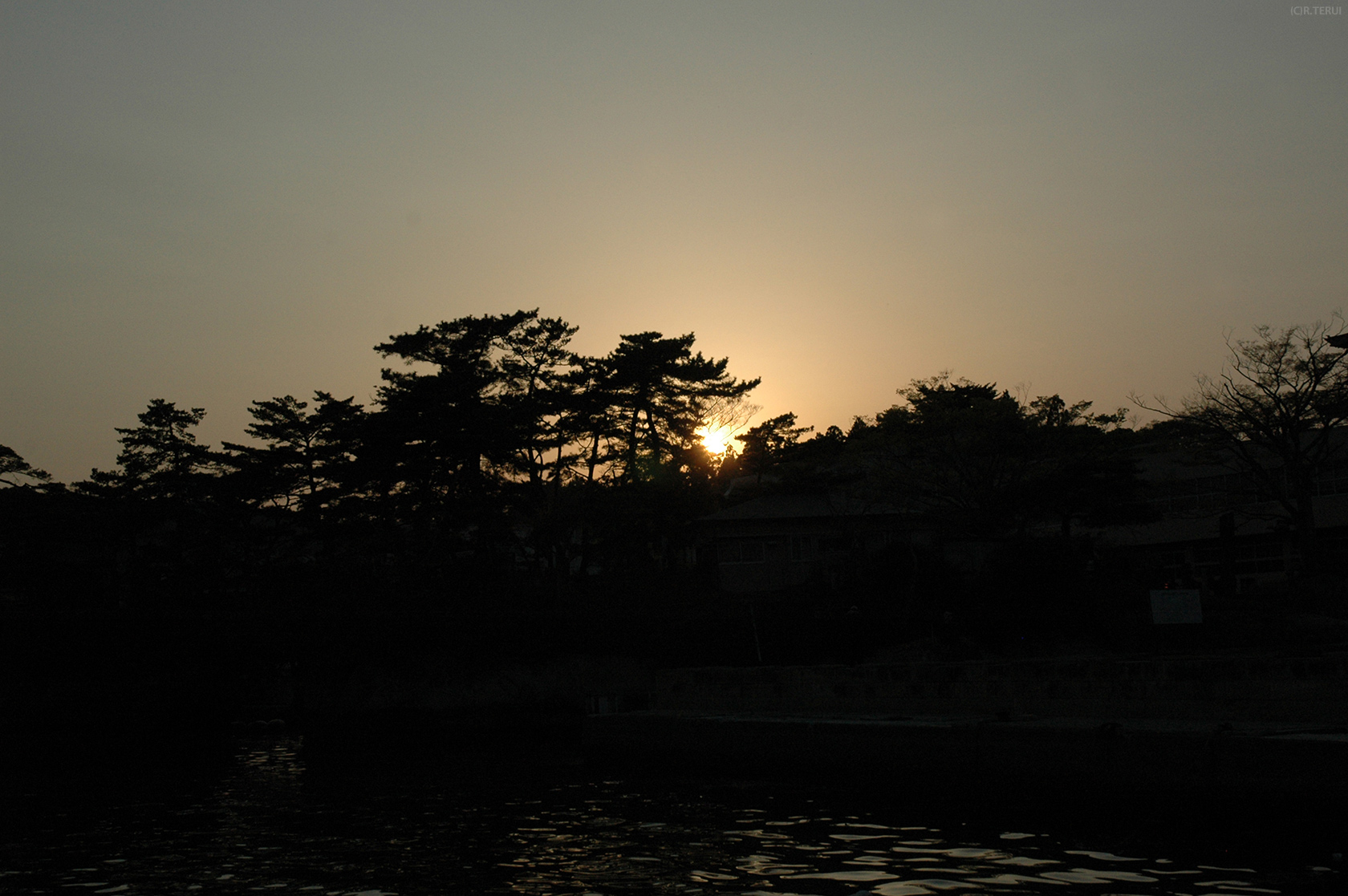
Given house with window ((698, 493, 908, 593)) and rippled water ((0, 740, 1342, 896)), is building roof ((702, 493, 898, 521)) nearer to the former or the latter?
house with window ((698, 493, 908, 593))

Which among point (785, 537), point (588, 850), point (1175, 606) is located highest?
point (785, 537)

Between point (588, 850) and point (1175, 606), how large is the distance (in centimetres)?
1224

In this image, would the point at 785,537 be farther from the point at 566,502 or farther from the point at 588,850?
the point at 588,850

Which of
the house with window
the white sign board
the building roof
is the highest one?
the building roof

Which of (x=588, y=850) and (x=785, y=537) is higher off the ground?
(x=785, y=537)

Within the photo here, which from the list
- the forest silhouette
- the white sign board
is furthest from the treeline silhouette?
the white sign board

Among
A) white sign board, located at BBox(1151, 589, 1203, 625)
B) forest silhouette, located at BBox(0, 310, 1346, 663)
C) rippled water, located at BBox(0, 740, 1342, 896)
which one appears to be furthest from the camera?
forest silhouette, located at BBox(0, 310, 1346, 663)

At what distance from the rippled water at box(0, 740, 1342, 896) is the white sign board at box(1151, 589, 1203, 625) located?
7259 mm

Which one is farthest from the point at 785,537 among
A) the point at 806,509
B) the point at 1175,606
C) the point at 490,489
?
the point at 1175,606

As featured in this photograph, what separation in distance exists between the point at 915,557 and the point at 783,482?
10878 millimetres

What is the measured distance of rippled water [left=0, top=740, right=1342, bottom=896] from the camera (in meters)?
9.78

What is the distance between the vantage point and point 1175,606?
1870 centimetres

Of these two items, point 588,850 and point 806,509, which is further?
point 806,509

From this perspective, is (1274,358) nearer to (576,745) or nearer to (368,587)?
(576,745)
